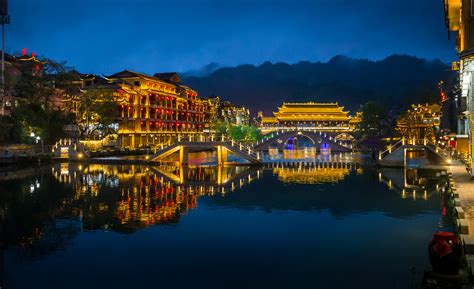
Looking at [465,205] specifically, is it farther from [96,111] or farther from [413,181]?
[96,111]

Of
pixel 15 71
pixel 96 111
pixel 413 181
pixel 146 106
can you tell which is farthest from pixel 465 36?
pixel 146 106

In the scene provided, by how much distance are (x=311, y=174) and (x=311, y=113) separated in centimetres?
7681

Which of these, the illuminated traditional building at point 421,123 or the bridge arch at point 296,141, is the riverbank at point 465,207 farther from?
the bridge arch at point 296,141

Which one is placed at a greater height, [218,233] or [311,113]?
[311,113]

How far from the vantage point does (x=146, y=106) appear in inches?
3339

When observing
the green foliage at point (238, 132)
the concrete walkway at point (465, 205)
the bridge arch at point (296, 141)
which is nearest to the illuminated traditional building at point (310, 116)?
the bridge arch at point (296, 141)

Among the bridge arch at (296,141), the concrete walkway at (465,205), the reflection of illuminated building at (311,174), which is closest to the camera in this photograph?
the concrete walkway at (465,205)

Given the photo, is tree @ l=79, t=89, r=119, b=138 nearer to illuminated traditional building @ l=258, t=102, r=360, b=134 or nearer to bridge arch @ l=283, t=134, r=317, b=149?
bridge arch @ l=283, t=134, r=317, b=149

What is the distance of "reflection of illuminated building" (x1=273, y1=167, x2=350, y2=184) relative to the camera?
127 feet

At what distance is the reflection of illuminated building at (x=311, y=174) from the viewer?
1522 inches

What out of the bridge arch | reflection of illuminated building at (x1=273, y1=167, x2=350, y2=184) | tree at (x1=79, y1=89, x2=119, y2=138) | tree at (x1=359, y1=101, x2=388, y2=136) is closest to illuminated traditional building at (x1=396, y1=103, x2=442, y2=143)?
reflection of illuminated building at (x1=273, y1=167, x2=350, y2=184)

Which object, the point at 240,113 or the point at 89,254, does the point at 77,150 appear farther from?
the point at 240,113

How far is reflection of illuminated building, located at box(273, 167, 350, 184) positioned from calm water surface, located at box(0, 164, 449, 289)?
177 cm

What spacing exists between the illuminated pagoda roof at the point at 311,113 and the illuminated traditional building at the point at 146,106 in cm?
2910
